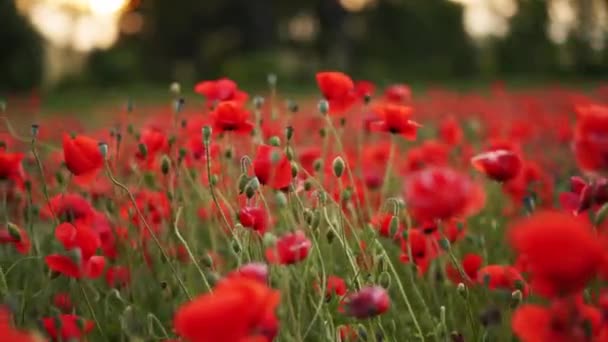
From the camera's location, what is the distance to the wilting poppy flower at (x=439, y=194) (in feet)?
3.15

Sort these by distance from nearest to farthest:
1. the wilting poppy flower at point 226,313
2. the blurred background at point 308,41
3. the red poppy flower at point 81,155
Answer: the wilting poppy flower at point 226,313
the red poppy flower at point 81,155
the blurred background at point 308,41

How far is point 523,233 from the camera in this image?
2.34 feet

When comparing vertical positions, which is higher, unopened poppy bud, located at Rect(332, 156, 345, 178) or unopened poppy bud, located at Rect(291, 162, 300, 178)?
unopened poppy bud, located at Rect(332, 156, 345, 178)

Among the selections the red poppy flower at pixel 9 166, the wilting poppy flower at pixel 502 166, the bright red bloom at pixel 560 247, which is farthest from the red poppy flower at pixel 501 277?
the red poppy flower at pixel 9 166

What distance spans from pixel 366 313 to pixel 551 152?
3947mm

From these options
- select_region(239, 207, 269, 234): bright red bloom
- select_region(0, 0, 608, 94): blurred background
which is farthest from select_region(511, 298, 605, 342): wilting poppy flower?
select_region(0, 0, 608, 94): blurred background

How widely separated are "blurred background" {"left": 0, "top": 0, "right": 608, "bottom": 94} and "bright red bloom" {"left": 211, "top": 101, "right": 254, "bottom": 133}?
16.0 metres

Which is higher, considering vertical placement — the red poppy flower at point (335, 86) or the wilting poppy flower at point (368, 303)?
the red poppy flower at point (335, 86)

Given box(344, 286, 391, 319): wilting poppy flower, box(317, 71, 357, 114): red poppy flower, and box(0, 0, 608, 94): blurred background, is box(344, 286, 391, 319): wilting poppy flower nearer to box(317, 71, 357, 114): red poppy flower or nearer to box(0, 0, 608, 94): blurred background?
box(317, 71, 357, 114): red poppy flower

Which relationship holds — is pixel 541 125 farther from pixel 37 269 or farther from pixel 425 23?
pixel 425 23

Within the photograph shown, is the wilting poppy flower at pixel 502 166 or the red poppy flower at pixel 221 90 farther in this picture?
the red poppy flower at pixel 221 90

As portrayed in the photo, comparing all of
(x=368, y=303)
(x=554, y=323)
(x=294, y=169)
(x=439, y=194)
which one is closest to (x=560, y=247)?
(x=554, y=323)

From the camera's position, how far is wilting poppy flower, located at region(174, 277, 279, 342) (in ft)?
2.27

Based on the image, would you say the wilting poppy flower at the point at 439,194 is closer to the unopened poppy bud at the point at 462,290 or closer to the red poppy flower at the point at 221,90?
the unopened poppy bud at the point at 462,290
